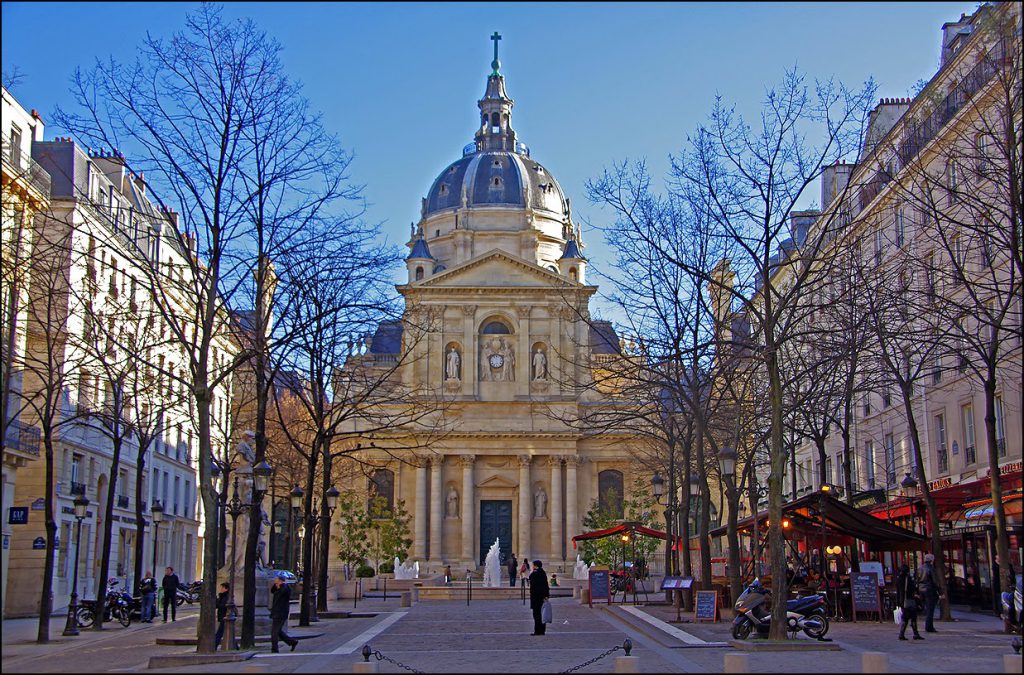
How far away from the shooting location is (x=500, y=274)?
7719 centimetres

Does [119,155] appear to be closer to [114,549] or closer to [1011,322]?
[1011,322]

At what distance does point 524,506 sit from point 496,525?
2462mm

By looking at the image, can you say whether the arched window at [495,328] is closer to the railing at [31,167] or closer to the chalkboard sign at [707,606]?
the railing at [31,167]

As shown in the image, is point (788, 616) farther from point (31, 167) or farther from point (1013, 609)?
point (31, 167)

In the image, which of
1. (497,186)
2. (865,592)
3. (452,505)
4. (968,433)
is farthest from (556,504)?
(865,592)

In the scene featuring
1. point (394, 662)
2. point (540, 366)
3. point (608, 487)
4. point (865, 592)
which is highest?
point (540, 366)

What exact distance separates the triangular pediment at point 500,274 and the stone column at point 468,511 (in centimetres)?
1102

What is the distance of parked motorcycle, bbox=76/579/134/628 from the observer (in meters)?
31.5

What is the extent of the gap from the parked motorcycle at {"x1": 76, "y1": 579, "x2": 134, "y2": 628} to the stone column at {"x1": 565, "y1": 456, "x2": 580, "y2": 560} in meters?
43.5

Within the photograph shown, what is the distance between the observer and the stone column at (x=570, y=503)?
74.8 meters

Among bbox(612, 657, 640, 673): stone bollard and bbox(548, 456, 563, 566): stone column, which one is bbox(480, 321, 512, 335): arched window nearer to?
bbox(548, 456, 563, 566): stone column

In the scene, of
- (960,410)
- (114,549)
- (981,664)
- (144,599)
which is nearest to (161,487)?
(114,549)

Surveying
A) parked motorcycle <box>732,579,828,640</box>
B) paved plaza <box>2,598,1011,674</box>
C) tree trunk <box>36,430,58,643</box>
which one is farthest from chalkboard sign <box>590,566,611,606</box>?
tree trunk <box>36,430,58,643</box>

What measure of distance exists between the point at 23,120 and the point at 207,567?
2192 centimetres
